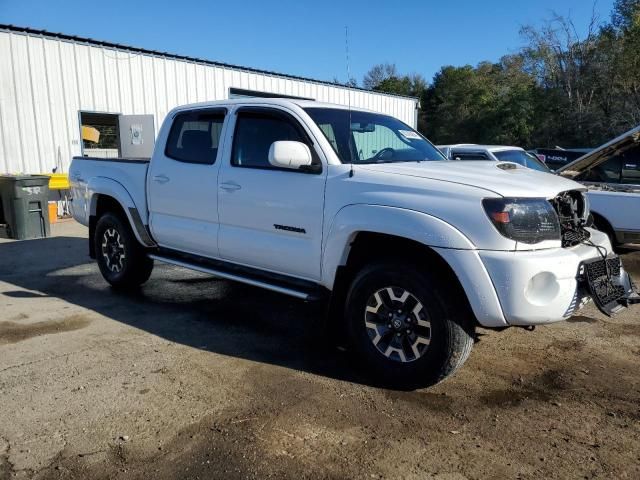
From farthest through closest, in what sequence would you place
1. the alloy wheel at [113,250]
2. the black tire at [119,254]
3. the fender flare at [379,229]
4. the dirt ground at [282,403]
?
the alloy wheel at [113,250], the black tire at [119,254], the fender flare at [379,229], the dirt ground at [282,403]

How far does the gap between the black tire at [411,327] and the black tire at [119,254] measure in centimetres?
312

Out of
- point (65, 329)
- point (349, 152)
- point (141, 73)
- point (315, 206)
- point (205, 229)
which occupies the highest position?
point (141, 73)

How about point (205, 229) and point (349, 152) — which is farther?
point (205, 229)

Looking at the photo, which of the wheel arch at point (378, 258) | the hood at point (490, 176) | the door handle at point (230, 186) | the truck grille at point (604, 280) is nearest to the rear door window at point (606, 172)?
the hood at point (490, 176)

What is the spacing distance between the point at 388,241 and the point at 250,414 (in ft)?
4.88

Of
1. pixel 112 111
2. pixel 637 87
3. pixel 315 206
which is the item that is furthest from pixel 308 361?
pixel 637 87

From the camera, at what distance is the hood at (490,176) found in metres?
3.49

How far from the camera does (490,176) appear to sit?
12.3 ft

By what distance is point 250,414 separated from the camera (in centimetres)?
340

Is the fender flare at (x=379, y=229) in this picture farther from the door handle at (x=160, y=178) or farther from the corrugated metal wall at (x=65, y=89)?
the corrugated metal wall at (x=65, y=89)

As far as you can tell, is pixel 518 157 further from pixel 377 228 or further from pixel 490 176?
pixel 377 228

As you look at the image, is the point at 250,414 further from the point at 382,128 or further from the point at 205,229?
the point at 382,128

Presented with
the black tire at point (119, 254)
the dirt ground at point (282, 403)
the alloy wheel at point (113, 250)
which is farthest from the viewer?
the alloy wheel at point (113, 250)

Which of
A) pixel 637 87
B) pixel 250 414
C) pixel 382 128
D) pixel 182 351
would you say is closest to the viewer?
pixel 250 414
